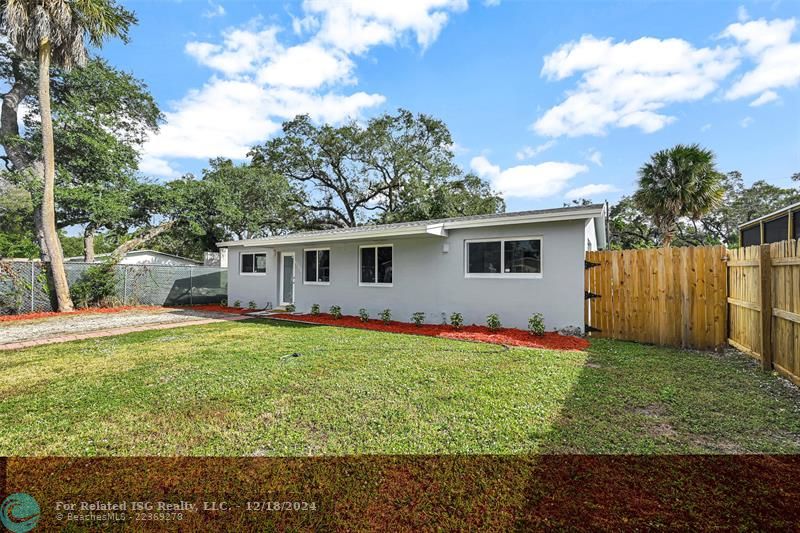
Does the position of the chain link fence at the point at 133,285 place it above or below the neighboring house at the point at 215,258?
below

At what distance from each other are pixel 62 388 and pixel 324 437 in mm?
3925

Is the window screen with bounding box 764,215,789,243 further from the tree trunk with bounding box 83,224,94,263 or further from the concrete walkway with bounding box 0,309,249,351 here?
the tree trunk with bounding box 83,224,94,263

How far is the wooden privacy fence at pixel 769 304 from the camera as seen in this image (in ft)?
15.0

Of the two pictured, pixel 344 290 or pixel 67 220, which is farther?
pixel 67 220

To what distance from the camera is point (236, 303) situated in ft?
50.7

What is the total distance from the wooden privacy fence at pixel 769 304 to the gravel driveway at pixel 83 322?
13.1 m

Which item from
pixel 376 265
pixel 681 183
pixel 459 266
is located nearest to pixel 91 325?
pixel 376 265

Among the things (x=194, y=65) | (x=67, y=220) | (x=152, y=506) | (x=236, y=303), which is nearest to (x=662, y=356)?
(x=152, y=506)

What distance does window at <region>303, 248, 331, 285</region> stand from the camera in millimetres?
12500

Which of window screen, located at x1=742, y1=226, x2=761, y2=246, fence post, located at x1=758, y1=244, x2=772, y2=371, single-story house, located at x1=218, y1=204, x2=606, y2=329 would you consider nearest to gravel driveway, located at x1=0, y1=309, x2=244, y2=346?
single-story house, located at x1=218, y1=204, x2=606, y2=329

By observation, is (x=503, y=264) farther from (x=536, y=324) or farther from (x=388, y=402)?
(x=388, y=402)

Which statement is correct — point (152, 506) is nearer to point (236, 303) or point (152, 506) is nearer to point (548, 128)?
point (236, 303)

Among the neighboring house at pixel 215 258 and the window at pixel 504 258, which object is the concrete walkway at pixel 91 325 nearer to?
the window at pixel 504 258

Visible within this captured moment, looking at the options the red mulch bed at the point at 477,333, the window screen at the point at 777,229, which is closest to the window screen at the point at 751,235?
the window screen at the point at 777,229
